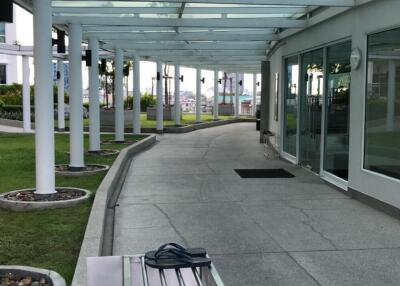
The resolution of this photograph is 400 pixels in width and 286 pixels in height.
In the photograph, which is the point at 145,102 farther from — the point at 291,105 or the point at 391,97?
the point at 391,97

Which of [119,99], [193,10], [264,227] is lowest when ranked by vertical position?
[264,227]

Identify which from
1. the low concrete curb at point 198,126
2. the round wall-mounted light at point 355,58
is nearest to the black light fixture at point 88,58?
the round wall-mounted light at point 355,58

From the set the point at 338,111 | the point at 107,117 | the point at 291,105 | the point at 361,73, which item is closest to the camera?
the point at 361,73

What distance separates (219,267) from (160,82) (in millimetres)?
17544

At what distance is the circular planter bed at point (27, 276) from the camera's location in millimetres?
4547

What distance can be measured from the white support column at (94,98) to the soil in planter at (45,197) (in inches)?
191

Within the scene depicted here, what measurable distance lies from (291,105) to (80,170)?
5.35 metres

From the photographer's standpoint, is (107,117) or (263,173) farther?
(107,117)

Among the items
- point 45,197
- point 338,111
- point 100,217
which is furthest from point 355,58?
point 45,197

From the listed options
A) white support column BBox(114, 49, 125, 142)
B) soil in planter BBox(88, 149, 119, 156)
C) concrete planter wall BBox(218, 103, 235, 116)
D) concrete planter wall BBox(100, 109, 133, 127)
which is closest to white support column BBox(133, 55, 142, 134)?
white support column BBox(114, 49, 125, 142)

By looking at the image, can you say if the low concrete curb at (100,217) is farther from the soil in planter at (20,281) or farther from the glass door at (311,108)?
the glass door at (311,108)

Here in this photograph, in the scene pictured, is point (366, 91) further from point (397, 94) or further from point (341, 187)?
point (341, 187)

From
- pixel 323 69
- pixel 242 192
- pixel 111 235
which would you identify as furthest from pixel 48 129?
pixel 323 69

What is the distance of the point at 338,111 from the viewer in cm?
977
